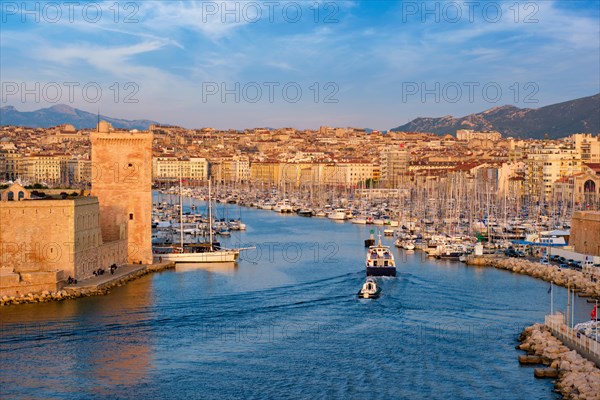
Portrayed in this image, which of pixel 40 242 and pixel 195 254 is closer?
pixel 40 242

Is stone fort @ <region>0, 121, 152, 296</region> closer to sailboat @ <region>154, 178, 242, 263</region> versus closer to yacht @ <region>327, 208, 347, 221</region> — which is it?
sailboat @ <region>154, 178, 242, 263</region>

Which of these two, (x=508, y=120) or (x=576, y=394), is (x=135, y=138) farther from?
(x=508, y=120)

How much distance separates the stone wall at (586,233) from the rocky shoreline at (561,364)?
10.2 meters

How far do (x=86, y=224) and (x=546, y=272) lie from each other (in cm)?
1064

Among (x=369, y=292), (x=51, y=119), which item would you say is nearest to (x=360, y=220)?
(x=369, y=292)

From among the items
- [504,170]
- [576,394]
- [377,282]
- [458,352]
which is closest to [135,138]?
[377,282]

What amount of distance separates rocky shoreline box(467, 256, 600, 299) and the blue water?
37cm

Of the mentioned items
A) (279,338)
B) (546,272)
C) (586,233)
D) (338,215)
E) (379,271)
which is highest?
(586,233)

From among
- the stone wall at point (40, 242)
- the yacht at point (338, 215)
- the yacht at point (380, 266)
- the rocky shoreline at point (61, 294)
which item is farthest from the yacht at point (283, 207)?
the stone wall at point (40, 242)

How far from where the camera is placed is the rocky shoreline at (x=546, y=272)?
63.1 feet

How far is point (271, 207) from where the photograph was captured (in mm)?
53812

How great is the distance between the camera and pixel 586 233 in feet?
81.4

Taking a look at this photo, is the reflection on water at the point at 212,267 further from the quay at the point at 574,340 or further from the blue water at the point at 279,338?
the quay at the point at 574,340

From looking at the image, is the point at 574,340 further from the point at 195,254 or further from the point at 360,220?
the point at 360,220
